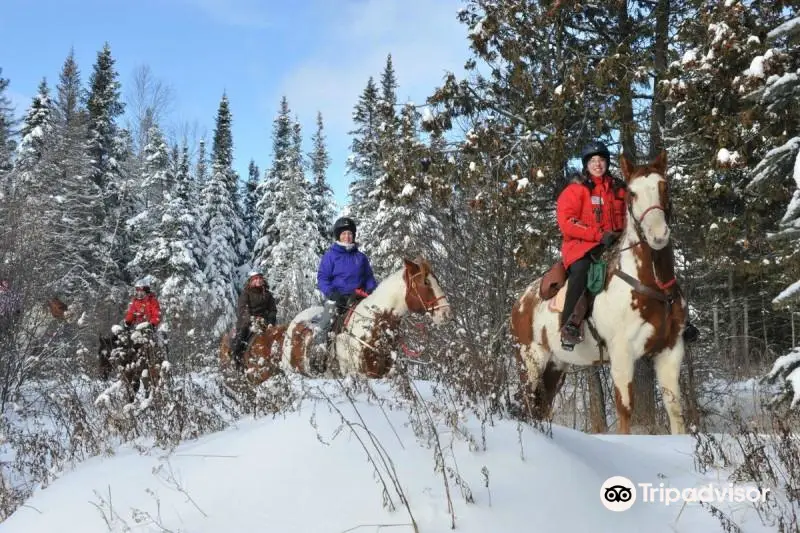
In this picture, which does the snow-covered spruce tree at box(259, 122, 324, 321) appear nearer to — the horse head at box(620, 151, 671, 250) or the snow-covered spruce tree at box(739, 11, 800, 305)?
the snow-covered spruce tree at box(739, 11, 800, 305)

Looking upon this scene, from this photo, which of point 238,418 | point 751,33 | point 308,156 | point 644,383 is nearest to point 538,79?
point 751,33

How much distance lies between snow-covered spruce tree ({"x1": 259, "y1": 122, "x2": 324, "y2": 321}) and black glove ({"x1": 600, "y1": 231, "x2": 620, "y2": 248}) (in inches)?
1094

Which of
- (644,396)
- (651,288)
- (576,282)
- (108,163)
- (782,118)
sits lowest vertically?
(644,396)

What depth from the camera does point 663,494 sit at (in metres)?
3.26

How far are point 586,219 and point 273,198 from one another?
34.5 metres

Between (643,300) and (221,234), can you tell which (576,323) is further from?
(221,234)

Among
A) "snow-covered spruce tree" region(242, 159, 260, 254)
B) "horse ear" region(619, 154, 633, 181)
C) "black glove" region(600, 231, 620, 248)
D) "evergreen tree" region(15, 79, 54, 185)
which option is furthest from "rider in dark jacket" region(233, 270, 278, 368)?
"snow-covered spruce tree" region(242, 159, 260, 254)

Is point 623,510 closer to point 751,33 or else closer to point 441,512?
point 441,512

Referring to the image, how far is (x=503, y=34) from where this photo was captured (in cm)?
1016

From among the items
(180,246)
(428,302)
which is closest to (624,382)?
(428,302)

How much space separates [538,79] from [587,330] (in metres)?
5.64

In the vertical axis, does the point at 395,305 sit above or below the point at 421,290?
below

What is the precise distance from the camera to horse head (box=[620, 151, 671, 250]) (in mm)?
5438

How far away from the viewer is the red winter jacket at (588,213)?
624 centimetres
